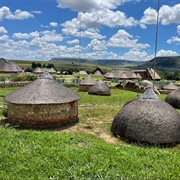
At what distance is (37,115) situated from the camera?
50.7 ft

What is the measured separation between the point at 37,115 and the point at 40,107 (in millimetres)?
579

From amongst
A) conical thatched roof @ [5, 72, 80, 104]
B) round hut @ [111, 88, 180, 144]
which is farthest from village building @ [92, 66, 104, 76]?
round hut @ [111, 88, 180, 144]

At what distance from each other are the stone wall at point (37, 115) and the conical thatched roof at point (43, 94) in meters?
0.34

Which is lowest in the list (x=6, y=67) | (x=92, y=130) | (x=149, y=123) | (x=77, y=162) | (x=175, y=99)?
(x=92, y=130)

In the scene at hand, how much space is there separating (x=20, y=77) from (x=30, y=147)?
39.9 meters

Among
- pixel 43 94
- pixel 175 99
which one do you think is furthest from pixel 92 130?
pixel 175 99

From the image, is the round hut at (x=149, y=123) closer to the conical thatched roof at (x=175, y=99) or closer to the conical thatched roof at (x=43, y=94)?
the conical thatched roof at (x=43, y=94)

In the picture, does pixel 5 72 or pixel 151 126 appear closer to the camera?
pixel 151 126

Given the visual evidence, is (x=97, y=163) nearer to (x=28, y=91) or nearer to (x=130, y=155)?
(x=130, y=155)

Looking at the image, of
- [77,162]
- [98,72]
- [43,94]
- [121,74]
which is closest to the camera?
[77,162]

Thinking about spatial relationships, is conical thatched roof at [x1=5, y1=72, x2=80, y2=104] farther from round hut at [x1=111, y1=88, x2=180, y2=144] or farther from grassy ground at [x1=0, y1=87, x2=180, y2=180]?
grassy ground at [x1=0, y1=87, x2=180, y2=180]

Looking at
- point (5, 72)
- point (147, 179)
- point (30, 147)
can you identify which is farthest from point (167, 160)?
point (5, 72)

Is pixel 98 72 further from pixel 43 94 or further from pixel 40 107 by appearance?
pixel 40 107

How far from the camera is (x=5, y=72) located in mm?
62125
